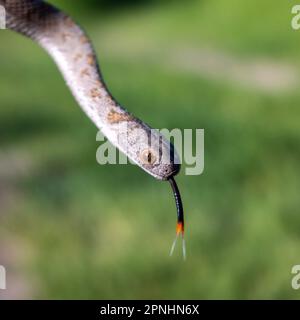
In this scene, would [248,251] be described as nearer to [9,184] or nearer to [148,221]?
[148,221]

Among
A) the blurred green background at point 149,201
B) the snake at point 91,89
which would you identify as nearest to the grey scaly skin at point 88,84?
the snake at point 91,89

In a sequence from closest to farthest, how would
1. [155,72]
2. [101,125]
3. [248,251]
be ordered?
[101,125]
[248,251]
[155,72]

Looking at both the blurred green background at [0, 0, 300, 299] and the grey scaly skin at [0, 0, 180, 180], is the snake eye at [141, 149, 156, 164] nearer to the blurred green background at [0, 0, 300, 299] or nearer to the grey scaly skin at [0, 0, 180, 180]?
the grey scaly skin at [0, 0, 180, 180]

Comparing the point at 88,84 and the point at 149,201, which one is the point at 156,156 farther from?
the point at 149,201

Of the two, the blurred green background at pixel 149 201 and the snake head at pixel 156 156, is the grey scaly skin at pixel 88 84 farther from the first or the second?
the blurred green background at pixel 149 201

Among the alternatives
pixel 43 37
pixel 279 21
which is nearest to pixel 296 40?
pixel 279 21

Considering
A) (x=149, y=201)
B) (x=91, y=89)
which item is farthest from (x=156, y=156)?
(x=149, y=201)
